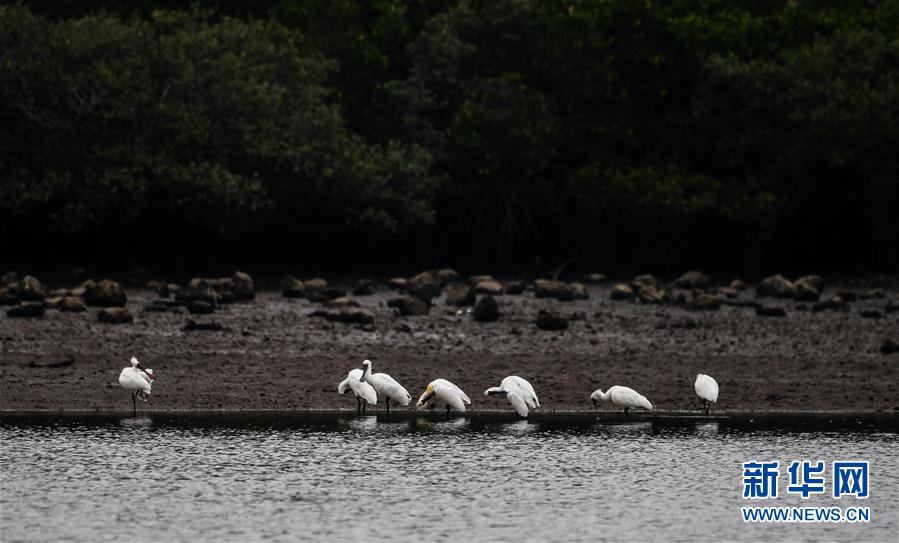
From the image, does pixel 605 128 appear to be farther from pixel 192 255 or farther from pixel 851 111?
pixel 192 255

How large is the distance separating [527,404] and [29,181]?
21.9 metres

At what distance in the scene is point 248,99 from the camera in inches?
1501

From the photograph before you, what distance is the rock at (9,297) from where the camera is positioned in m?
26.7

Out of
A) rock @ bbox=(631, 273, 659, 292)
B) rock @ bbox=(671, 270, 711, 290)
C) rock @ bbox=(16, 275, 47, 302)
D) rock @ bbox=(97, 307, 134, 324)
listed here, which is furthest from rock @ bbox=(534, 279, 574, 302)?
rock @ bbox=(97, 307, 134, 324)

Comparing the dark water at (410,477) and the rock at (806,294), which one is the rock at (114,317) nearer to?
the dark water at (410,477)

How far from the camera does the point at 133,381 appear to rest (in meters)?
16.7

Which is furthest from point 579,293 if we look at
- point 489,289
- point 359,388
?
point 359,388

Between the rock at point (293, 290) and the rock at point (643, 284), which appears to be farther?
the rock at point (643, 284)

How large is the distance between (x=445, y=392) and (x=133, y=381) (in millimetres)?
3529

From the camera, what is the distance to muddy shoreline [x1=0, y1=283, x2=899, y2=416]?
1805cm

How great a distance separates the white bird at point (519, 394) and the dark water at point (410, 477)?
18 cm

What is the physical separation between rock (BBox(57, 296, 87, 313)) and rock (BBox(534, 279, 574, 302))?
11.2 metres

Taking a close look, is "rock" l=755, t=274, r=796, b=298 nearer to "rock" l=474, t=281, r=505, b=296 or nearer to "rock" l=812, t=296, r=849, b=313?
"rock" l=812, t=296, r=849, b=313

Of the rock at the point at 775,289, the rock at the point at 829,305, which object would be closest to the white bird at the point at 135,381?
the rock at the point at 829,305
